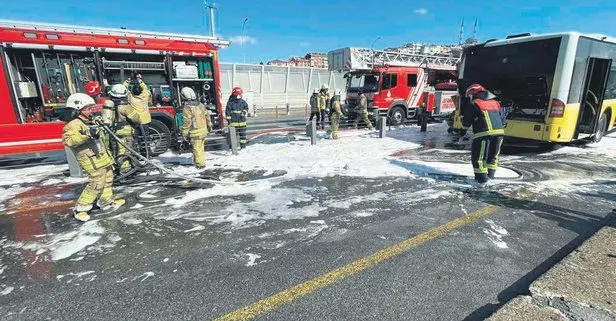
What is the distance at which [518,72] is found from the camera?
7750 mm

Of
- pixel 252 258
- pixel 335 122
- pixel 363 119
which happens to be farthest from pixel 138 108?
pixel 363 119

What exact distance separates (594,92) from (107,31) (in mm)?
12159

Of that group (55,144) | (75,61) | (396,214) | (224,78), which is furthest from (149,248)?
(224,78)

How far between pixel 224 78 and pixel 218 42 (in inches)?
510

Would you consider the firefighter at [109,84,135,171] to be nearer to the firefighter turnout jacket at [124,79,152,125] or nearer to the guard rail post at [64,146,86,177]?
the firefighter turnout jacket at [124,79,152,125]

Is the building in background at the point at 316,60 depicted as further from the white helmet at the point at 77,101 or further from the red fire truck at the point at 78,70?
the white helmet at the point at 77,101

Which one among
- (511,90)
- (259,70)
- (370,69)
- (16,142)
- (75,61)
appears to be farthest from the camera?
(259,70)

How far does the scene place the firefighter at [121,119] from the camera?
5.89 m

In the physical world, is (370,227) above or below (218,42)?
below

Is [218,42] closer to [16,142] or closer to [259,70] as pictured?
[16,142]

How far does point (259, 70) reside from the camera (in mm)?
22672

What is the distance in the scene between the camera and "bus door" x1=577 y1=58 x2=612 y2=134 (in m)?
7.38

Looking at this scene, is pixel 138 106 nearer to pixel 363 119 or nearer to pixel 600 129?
pixel 363 119

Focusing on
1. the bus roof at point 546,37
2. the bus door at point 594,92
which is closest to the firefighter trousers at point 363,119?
the bus roof at point 546,37
